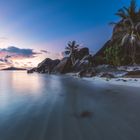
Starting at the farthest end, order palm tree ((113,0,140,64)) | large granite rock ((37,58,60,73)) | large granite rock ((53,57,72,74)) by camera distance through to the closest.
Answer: large granite rock ((37,58,60,73))
large granite rock ((53,57,72,74))
palm tree ((113,0,140,64))

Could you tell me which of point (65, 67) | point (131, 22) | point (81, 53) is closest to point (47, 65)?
point (81, 53)

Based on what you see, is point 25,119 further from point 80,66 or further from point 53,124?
point 80,66

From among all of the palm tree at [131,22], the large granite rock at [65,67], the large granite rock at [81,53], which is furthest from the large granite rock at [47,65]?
the palm tree at [131,22]

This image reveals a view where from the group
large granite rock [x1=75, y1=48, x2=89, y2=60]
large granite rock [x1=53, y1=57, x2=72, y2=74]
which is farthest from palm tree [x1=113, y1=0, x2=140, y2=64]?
large granite rock [x1=75, y1=48, x2=89, y2=60]

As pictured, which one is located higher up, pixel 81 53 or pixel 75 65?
pixel 81 53

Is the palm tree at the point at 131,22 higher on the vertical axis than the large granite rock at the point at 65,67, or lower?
higher

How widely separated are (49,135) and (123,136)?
1.66m

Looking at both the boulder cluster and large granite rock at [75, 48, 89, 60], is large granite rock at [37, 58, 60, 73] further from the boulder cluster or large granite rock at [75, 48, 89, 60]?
large granite rock at [75, 48, 89, 60]

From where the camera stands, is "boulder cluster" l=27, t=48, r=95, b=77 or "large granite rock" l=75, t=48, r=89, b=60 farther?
"large granite rock" l=75, t=48, r=89, b=60

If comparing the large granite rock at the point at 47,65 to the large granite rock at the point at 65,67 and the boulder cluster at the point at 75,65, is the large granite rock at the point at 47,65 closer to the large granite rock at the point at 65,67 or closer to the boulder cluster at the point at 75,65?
the boulder cluster at the point at 75,65

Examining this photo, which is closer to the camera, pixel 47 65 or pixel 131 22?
pixel 131 22

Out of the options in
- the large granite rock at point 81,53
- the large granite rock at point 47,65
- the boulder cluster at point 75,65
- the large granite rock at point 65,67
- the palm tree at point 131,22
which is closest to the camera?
the palm tree at point 131,22

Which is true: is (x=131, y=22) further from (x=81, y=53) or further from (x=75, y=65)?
(x=81, y=53)

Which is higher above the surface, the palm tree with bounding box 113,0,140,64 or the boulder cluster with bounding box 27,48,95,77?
the palm tree with bounding box 113,0,140,64
